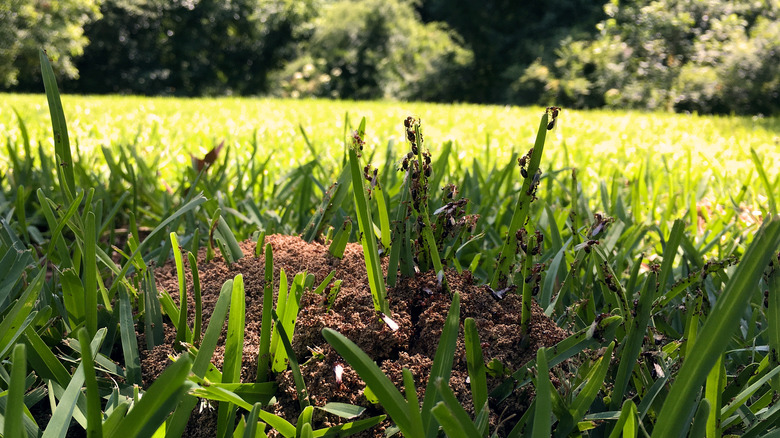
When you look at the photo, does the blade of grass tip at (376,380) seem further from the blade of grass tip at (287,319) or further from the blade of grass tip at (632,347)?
the blade of grass tip at (632,347)

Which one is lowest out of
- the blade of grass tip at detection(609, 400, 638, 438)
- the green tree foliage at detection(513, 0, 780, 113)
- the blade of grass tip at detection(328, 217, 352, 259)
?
the blade of grass tip at detection(609, 400, 638, 438)

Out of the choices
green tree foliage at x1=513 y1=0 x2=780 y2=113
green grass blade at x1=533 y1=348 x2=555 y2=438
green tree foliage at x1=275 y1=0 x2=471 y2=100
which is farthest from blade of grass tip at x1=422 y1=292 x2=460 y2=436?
green tree foliage at x1=275 y1=0 x2=471 y2=100

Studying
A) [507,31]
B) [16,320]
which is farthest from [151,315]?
[507,31]

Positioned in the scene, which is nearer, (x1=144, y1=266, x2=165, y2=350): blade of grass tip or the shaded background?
(x1=144, y1=266, x2=165, y2=350): blade of grass tip

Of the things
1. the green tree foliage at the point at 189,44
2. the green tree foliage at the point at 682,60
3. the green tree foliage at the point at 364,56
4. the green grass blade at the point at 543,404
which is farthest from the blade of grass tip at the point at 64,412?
the green tree foliage at the point at 189,44

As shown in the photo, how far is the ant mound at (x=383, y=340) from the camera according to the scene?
2.93 feet

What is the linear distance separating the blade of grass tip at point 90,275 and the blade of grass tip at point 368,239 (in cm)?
39

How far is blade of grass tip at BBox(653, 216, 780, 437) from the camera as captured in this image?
1.75ft

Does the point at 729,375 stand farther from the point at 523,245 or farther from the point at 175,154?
the point at 175,154

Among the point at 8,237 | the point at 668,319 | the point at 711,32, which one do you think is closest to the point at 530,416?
the point at 668,319

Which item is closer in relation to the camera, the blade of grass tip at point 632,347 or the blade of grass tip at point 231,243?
the blade of grass tip at point 632,347

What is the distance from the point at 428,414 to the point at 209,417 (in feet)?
1.08

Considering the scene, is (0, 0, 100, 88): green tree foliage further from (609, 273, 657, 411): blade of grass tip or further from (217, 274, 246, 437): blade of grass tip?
(609, 273, 657, 411): blade of grass tip

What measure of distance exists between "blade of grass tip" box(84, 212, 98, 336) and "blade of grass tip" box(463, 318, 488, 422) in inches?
22.5
